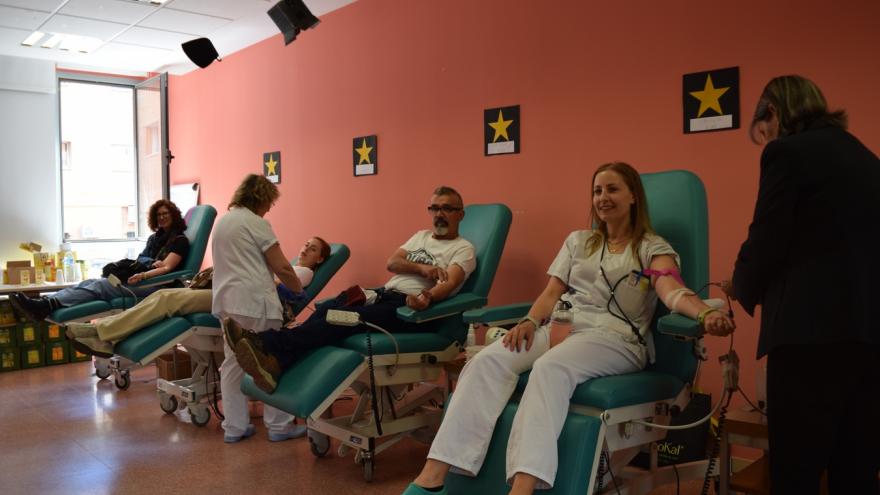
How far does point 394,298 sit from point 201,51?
2876mm

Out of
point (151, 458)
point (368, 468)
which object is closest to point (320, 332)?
point (368, 468)

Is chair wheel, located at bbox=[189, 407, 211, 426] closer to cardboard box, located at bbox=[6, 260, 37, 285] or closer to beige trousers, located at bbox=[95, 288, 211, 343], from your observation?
beige trousers, located at bbox=[95, 288, 211, 343]

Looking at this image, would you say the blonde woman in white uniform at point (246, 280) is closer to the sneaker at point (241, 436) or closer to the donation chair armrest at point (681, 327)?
the sneaker at point (241, 436)

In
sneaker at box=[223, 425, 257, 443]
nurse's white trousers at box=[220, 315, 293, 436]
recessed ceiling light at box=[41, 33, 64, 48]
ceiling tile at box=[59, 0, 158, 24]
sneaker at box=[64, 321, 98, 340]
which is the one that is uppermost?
recessed ceiling light at box=[41, 33, 64, 48]

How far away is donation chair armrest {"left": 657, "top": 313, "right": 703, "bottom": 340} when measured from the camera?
1.92 m

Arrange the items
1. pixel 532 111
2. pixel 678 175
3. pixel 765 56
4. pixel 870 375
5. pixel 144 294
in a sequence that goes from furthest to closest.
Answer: pixel 144 294 < pixel 532 111 < pixel 765 56 < pixel 678 175 < pixel 870 375

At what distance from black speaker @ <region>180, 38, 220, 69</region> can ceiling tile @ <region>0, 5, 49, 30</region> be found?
100 centimetres

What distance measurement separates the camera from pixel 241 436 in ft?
11.2

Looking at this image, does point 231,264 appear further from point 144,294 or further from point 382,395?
point 144,294

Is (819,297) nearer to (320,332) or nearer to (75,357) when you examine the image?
(320,332)

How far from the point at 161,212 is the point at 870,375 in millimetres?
4294

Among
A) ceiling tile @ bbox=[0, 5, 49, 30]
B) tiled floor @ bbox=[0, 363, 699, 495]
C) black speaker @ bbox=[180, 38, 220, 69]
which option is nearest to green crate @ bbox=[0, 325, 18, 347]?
tiled floor @ bbox=[0, 363, 699, 495]

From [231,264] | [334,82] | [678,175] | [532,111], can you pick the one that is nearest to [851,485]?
[678,175]

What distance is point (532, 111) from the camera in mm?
3508
